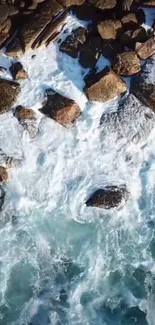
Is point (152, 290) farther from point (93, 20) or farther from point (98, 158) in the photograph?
point (93, 20)

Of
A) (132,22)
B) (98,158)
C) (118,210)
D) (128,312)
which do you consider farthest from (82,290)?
(132,22)

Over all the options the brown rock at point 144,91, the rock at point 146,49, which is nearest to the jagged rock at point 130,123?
the brown rock at point 144,91

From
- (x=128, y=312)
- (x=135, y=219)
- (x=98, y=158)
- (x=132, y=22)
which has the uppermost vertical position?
(x=132, y=22)

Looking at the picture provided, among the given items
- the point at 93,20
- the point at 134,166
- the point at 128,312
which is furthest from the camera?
the point at 93,20

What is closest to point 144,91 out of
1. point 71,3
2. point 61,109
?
point 61,109

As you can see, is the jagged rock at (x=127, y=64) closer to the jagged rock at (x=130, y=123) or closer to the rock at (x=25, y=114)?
the jagged rock at (x=130, y=123)

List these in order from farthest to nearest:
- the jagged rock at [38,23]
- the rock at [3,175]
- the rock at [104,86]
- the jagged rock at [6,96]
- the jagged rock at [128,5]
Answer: the jagged rock at [128,5] → the jagged rock at [38,23] → the jagged rock at [6,96] → the rock at [104,86] → the rock at [3,175]

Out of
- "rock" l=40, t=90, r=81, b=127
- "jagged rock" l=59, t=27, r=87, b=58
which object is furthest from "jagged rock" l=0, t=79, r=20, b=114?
"jagged rock" l=59, t=27, r=87, b=58
